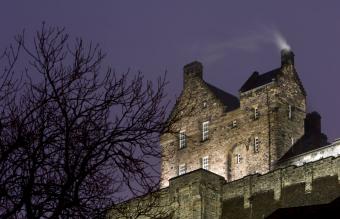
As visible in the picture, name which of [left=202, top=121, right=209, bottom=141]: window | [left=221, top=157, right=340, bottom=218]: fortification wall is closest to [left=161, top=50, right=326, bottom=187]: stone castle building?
[left=202, top=121, right=209, bottom=141]: window

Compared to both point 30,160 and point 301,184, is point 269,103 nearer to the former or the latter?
point 301,184

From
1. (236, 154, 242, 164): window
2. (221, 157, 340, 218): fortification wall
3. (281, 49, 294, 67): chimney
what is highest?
(281, 49, 294, 67): chimney

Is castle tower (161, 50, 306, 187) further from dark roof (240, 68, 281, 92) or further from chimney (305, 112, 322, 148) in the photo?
chimney (305, 112, 322, 148)

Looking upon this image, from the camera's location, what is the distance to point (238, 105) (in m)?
59.0

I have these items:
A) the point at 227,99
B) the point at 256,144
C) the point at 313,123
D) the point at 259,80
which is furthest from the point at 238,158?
the point at 227,99

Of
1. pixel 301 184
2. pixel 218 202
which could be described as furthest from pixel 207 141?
pixel 301 184

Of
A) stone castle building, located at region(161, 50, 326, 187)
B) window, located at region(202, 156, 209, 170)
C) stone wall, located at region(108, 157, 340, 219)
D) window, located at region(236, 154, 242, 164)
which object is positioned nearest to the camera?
stone wall, located at region(108, 157, 340, 219)

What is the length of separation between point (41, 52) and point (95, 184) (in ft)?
9.49

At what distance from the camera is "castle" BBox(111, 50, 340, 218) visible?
44156 millimetres

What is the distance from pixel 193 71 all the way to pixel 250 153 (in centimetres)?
895

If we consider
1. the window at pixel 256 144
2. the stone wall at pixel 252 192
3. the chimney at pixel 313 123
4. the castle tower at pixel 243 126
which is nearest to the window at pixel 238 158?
the castle tower at pixel 243 126

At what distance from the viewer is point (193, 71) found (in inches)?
2400

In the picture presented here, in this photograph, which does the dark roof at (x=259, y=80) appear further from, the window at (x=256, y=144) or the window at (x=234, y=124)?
the window at (x=256, y=144)

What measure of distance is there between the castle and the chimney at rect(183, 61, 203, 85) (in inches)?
2.8
